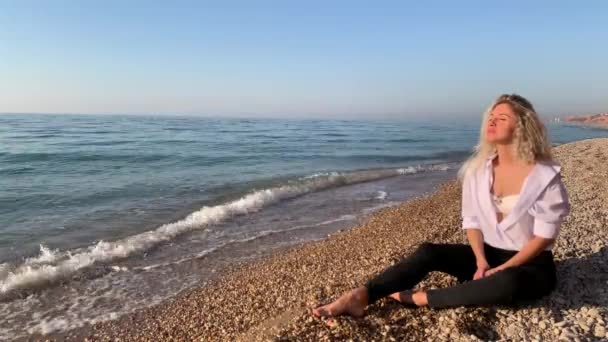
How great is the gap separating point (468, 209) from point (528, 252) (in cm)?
66

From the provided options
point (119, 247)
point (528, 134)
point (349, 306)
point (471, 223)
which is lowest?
point (119, 247)

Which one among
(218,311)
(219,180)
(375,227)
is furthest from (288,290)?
(219,180)

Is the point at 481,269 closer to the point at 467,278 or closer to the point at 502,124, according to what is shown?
the point at 467,278

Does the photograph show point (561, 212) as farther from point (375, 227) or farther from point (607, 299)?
point (375, 227)

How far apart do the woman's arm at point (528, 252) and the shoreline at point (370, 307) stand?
1.37 feet

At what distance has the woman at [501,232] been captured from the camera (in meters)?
3.30

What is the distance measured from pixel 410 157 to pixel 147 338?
23864mm

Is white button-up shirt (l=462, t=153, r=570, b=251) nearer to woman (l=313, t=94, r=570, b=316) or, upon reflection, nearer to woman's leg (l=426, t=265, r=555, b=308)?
woman (l=313, t=94, r=570, b=316)

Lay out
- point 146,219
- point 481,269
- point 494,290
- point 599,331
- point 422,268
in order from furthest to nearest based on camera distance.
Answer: point 146,219 → point 422,268 → point 481,269 → point 494,290 → point 599,331

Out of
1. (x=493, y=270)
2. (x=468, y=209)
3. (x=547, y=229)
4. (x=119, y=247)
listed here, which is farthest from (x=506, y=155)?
(x=119, y=247)

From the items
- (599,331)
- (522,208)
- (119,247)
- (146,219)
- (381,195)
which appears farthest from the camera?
(381,195)

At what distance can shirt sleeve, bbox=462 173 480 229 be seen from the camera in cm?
379

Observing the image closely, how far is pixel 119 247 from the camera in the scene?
26.5 ft

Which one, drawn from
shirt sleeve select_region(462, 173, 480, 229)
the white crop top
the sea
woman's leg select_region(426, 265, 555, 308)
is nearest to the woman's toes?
woman's leg select_region(426, 265, 555, 308)
